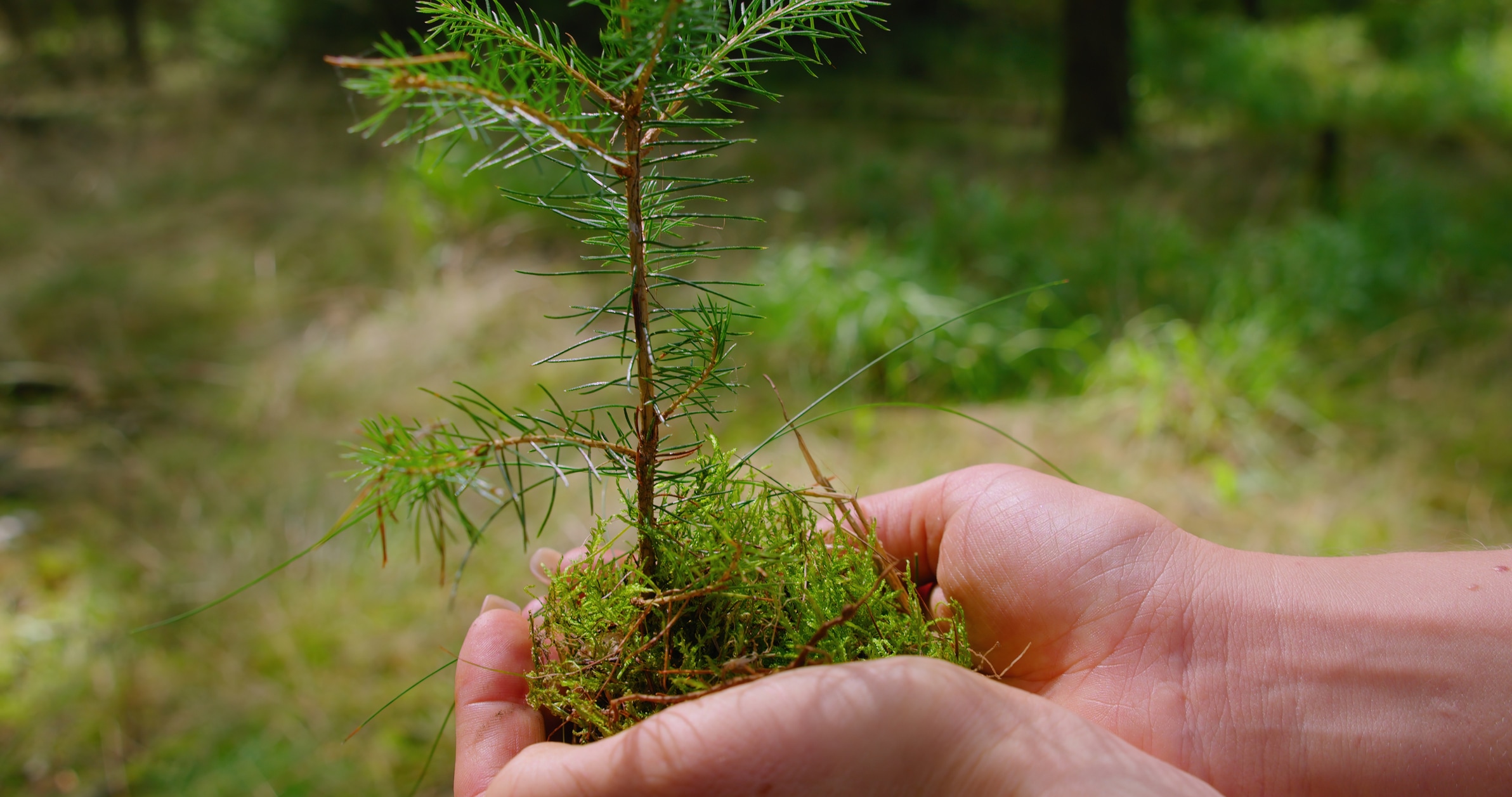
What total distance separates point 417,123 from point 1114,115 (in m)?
6.72

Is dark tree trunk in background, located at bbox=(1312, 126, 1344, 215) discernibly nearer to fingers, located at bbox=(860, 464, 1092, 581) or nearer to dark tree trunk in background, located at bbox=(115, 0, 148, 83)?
fingers, located at bbox=(860, 464, 1092, 581)

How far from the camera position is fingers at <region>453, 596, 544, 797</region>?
1.11 metres

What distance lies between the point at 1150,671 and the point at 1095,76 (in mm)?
6149

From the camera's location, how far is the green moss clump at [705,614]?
3.32ft

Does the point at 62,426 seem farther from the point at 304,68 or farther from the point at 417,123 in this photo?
the point at 304,68

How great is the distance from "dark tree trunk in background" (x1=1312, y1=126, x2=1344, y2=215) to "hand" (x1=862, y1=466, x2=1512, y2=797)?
4.70 meters

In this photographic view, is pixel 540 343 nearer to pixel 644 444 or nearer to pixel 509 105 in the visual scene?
pixel 644 444

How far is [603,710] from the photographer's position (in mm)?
997

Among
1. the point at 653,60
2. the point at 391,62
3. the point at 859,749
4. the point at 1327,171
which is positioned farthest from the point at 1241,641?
the point at 1327,171

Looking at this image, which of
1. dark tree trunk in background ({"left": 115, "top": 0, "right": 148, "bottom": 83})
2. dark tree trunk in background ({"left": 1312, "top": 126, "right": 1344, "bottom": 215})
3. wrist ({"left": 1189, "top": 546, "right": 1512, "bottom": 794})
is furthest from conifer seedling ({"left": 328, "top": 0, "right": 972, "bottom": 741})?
dark tree trunk in background ({"left": 115, "top": 0, "right": 148, "bottom": 83})

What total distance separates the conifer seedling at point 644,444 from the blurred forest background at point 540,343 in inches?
7.9

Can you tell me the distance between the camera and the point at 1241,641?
1253mm

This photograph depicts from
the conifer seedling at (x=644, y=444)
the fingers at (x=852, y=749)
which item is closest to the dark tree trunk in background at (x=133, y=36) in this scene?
the conifer seedling at (x=644, y=444)

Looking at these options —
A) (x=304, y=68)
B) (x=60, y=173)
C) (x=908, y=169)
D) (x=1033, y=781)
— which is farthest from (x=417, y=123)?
(x=304, y=68)
